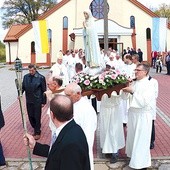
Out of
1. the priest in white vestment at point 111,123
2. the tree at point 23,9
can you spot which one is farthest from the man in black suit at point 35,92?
the tree at point 23,9

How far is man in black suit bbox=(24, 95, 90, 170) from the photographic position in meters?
3.12

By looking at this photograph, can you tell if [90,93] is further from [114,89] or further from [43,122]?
[43,122]

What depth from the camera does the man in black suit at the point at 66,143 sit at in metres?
3.12

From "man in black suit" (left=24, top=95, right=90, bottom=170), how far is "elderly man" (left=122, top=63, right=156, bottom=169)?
125 inches

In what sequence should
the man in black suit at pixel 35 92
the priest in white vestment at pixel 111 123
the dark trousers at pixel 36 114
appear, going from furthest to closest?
the dark trousers at pixel 36 114 → the man in black suit at pixel 35 92 → the priest in white vestment at pixel 111 123

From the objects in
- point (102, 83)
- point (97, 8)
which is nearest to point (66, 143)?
point (102, 83)

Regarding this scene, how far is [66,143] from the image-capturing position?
3143 millimetres

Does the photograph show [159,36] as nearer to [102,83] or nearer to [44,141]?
[44,141]

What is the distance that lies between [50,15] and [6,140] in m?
32.0

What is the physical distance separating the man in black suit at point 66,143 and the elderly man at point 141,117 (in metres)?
3.16

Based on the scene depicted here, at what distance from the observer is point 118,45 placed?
37.9 meters

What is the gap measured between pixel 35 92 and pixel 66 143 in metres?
5.75

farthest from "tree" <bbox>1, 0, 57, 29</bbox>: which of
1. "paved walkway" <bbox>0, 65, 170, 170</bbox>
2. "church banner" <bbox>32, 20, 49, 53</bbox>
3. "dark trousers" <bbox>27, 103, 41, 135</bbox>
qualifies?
"dark trousers" <bbox>27, 103, 41, 135</bbox>

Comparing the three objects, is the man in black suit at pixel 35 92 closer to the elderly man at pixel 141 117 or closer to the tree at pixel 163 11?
the elderly man at pixel 141 117
